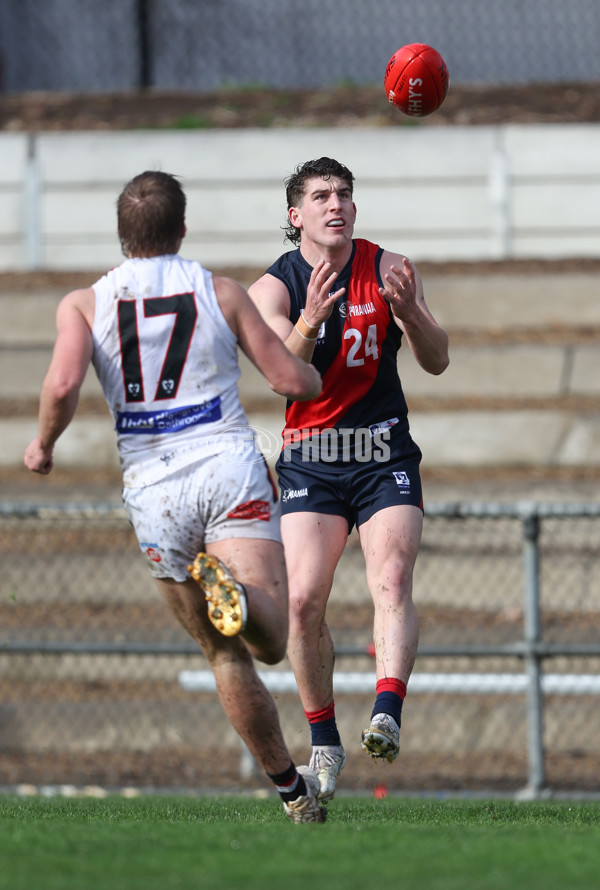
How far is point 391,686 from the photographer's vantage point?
17.1 ft

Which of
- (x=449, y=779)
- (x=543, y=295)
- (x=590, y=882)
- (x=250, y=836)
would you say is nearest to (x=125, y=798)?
(x=449, y=779)

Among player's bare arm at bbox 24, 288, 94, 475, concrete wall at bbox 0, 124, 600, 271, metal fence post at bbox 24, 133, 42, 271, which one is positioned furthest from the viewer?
metal fence post at bbox 24, 133, 42, 271

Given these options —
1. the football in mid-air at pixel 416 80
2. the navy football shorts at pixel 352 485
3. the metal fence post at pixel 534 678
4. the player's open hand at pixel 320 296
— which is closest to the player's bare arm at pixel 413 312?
the player's open hand at pixel 320 296

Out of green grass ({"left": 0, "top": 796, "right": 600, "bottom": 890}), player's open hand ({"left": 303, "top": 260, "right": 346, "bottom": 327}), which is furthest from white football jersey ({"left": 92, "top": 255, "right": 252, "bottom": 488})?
green grass ({"left": 0, "top": 796, "right": 600, "bottom": 890})

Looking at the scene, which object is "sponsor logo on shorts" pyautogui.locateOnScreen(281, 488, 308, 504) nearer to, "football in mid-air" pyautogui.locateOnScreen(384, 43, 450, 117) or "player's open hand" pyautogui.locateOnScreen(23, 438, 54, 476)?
"player's open hand" pyautogui.locateOnScreen(23, 438, 54, 476)

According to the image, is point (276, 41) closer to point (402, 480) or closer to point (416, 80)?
point (416, 80)

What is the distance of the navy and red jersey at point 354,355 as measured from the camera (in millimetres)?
5523

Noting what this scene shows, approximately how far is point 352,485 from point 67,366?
170cm

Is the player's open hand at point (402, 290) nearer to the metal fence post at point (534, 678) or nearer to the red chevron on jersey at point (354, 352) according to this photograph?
the red chevron on jersey at point (354, 352)

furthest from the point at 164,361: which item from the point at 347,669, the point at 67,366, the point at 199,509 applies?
the point at 347,669

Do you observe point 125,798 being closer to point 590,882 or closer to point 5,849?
point 5,849

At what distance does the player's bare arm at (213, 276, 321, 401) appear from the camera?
4402 millimetres

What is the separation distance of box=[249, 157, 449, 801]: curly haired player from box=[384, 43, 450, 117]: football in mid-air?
2.62 feet

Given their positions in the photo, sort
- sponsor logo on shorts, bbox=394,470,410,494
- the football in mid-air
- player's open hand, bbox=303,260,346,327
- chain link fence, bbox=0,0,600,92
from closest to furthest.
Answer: player's open hand, bbox=303,260,346,327 < sponsor logo on shorts, bbox=394,470,410,494 < the football in mid-air < chain link fence, bbox=0,0,600,92
